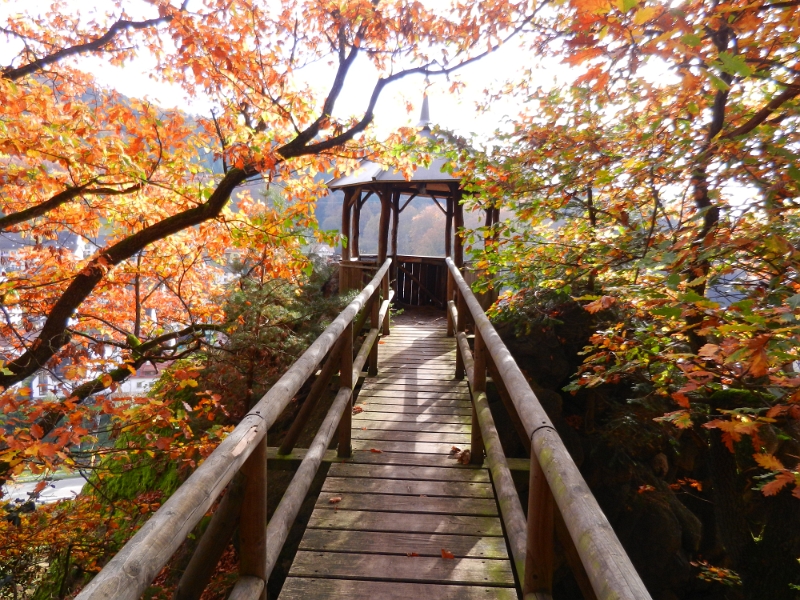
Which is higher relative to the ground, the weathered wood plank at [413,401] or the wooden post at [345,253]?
the wooden post at [345,253]

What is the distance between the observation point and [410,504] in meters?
3.05

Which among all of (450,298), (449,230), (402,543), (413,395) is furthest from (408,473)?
(449,230)

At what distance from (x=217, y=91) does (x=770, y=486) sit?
688 cm

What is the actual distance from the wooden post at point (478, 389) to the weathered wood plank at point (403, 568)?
1.01 m

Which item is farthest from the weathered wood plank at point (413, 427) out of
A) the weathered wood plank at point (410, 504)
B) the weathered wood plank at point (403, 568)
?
the weathered wood plank at point (403, 568)

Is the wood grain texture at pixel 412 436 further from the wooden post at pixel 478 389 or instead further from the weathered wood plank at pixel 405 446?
the wooden post at pixel 478 389

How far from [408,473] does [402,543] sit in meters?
0.77

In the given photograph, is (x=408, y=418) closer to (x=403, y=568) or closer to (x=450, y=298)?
(x=403, y=568)

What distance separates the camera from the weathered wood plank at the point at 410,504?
298 cm

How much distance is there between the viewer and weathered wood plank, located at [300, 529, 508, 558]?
2.59 m

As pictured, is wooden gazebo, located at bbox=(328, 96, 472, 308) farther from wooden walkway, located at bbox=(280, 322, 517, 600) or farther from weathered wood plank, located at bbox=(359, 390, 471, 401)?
wooden walkway, located at bbox=(280, 322, 517, 600)

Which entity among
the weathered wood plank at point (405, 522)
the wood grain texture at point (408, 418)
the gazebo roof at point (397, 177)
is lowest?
the weathered wood plank at point (405, 522)

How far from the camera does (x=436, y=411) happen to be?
4.58 metres

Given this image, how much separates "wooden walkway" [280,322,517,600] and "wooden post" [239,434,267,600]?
0.55 meters
